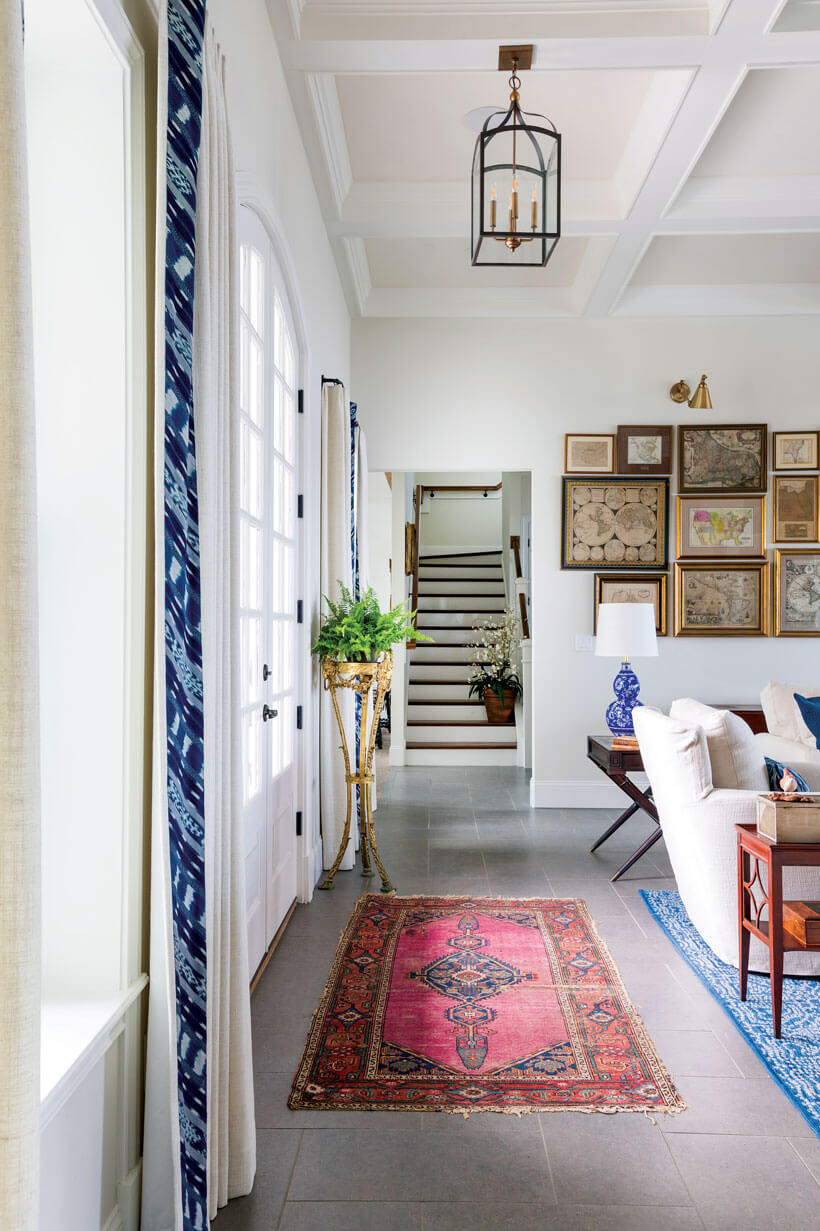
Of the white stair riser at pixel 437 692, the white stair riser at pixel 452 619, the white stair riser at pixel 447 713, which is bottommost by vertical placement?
the white stair riser at pixel 447 713

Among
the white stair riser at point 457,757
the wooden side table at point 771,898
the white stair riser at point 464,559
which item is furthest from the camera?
the white stair riser at point 464,559

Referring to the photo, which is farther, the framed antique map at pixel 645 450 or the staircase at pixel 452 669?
the staircase at pixel 452 669

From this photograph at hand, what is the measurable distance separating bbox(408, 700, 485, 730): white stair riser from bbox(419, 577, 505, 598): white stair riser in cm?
264

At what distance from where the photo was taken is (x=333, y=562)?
4.55m

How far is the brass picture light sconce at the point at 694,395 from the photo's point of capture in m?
5.61

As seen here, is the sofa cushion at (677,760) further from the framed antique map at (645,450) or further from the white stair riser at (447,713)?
the white stair riser at (447,713)

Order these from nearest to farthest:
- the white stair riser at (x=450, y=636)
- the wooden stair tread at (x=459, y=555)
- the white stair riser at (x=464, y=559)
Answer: the white stair riser at (x=450, y=636), the white stair riser at (x=464, y=559), the wooden stair tread at (x=459, y=555)

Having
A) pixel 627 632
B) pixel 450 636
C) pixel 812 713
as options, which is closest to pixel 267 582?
pixel 627 632

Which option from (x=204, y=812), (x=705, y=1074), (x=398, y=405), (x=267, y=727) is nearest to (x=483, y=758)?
(x=398, y=405)

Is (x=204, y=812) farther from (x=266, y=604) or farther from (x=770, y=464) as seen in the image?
(x=770, y=464)

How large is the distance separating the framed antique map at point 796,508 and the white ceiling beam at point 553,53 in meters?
3.12

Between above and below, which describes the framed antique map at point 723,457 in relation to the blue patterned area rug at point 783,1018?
above

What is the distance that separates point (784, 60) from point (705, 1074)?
3.42 meters

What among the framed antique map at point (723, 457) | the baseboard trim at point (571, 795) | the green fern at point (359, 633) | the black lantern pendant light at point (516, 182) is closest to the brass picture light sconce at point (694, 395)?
the framed antique map at point (723, 457)
